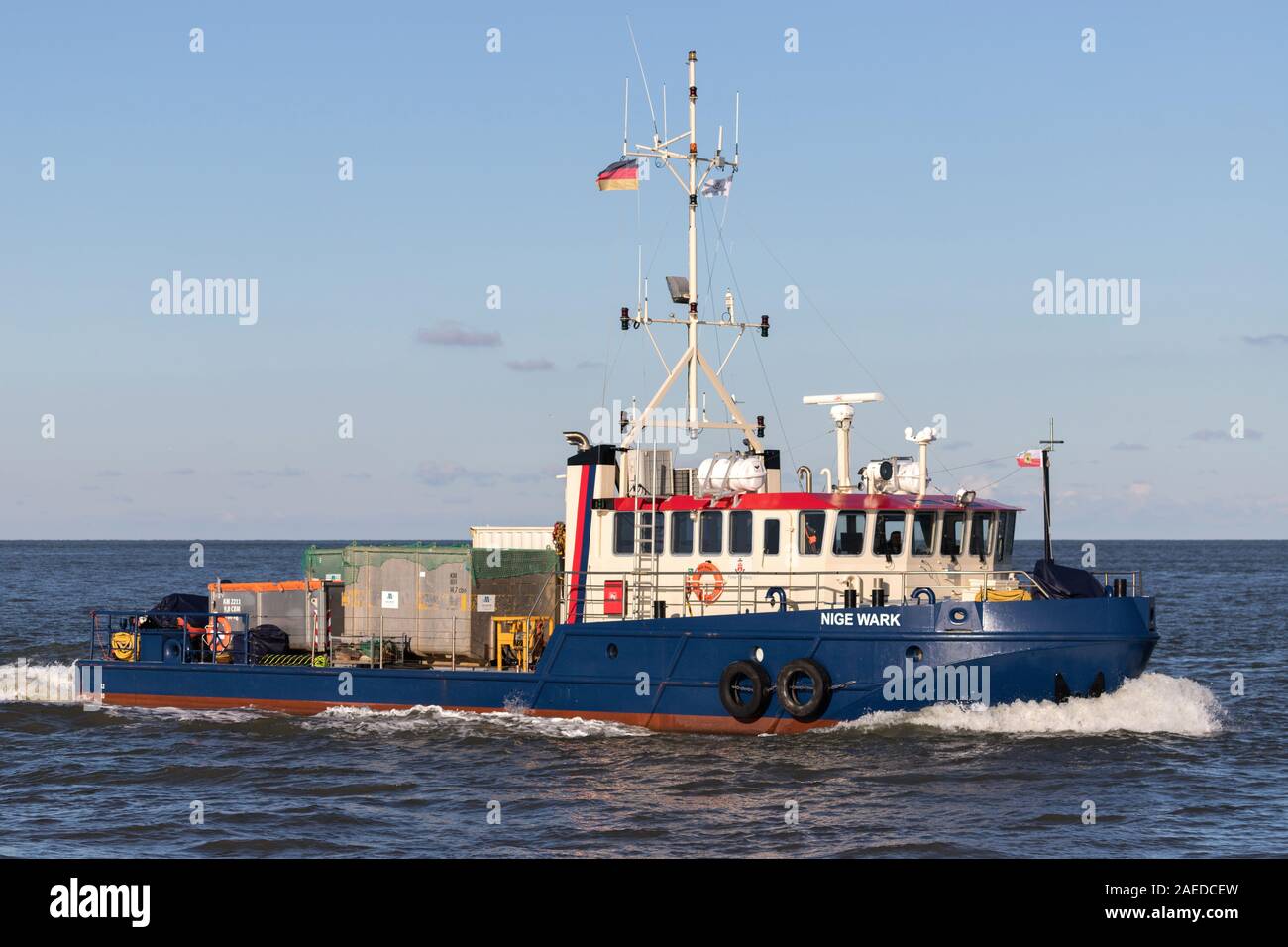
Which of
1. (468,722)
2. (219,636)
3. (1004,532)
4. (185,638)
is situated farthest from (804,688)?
(185,638)

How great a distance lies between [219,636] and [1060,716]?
46.7 feet

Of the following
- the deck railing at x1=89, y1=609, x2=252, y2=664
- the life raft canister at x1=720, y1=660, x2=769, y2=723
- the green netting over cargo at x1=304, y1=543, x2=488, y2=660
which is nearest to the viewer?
the life raft canister at x1=720, y1=660, x2=769, y2=723

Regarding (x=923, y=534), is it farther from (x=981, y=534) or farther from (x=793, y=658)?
(x=793, y=658)

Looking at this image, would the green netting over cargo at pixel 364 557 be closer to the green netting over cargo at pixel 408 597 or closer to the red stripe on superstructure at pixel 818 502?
the green netting over cargo at pixel 408 597

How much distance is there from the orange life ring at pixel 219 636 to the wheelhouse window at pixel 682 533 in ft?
26.9

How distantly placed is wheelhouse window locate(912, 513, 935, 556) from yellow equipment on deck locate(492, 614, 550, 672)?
590cm

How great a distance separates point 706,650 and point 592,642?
181 centimetres

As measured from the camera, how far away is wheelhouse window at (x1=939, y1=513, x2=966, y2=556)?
21.7m

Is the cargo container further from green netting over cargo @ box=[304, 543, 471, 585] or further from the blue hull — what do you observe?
the blue hull

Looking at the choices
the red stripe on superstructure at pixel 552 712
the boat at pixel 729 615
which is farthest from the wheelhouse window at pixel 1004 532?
the red stripe on superstructure at pixel 552 712

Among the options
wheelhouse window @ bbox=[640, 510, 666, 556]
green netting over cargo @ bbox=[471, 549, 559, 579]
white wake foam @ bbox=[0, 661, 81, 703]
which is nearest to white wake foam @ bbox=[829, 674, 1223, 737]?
wheelhouse window @ bbox=[640, 510, 666, 556]

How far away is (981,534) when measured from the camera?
2216cm
